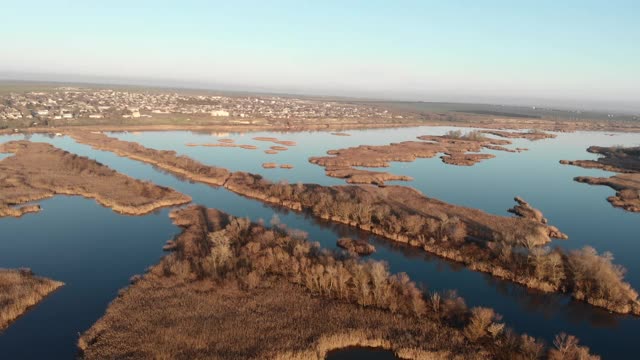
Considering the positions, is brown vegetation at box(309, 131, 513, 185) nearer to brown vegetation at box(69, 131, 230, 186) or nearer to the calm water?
the calm water

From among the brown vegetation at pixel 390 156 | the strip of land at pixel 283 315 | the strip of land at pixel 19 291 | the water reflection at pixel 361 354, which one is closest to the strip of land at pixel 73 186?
the strip of land at pixel 19 291

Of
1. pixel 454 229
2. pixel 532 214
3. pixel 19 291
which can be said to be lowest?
pixel 19 291

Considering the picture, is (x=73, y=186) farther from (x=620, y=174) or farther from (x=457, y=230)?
(x=620, y=174)

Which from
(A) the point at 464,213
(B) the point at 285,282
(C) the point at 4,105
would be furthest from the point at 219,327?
(C) the point at 4,105

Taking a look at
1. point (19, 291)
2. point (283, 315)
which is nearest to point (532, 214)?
point (283, 315)

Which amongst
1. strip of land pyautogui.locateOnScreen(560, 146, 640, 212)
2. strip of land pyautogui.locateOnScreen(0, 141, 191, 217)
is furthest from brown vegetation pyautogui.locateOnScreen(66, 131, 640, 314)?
strip of land pyautogui.locateOnScreen(560, 146, 640, 212)

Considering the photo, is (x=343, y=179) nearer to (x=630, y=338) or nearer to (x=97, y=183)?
(x=97, y=183)
